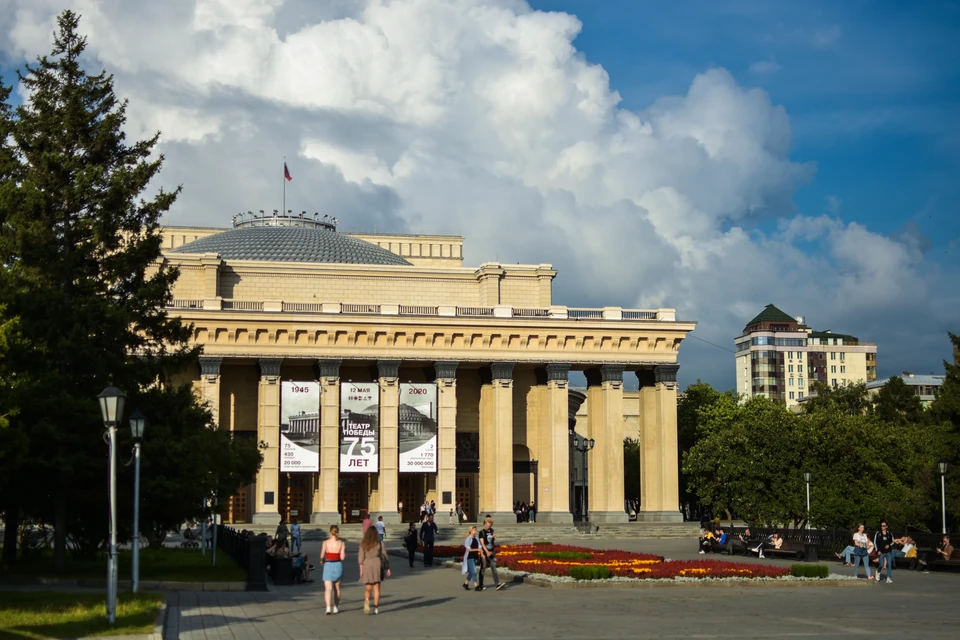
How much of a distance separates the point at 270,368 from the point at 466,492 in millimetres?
14274

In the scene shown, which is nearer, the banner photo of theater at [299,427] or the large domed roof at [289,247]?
the banner photo of theater at [299,427]

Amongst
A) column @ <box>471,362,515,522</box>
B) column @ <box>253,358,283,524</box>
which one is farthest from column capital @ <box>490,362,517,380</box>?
column @ <box>253,358,283,524</box>

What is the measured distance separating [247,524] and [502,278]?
21.3m

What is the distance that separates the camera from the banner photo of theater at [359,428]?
64375mm

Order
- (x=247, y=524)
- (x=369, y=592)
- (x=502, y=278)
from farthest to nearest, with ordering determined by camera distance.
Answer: (x=502, y=278)
(x=247, y=524)
(x=369, y=592)

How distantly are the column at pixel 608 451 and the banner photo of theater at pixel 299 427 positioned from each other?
51.8ft

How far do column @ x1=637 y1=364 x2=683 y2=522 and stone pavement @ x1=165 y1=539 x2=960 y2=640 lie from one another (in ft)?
128

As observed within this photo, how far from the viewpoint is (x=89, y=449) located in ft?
102

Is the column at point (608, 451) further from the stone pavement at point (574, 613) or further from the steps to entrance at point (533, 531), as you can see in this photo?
the stone pavement at point (574, 613)

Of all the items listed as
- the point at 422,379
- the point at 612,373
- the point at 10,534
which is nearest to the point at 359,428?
the point at 422,379

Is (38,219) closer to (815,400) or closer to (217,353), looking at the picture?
(217,353)

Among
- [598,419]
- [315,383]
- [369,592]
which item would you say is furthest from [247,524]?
[369,592]

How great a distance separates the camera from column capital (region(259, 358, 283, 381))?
65.4 meters

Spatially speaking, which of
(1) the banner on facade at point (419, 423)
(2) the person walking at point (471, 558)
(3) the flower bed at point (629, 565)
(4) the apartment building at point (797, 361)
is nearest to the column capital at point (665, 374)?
(1) the banner on facade at point (419, 423)
